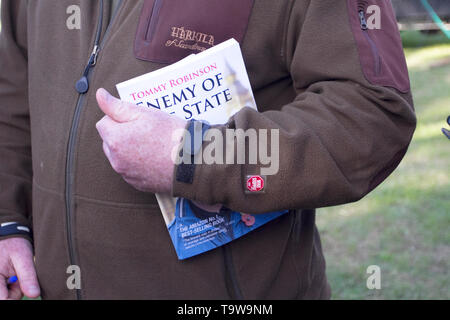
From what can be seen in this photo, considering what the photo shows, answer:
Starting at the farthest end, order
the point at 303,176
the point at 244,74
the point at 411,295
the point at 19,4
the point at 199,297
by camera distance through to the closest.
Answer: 1. the point at 411,295
2. the point at 19,4
3. the point at 199,297
4. the point at 244,74
5. the point at 303,176

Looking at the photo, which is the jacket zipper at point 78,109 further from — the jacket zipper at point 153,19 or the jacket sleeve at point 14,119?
the jacket sleeve at point 14,119

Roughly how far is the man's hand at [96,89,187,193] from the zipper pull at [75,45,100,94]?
0.17m

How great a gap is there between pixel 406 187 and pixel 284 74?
131 inches

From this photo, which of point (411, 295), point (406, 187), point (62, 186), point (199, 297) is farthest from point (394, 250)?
point (62, 186)

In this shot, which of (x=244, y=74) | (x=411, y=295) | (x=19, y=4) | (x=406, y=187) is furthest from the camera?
(x=406, y=187)

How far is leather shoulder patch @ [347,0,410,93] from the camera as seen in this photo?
1320mm

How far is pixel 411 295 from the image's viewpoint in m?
3.15

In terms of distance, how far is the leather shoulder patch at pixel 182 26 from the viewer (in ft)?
4.71

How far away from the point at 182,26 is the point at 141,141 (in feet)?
1.18

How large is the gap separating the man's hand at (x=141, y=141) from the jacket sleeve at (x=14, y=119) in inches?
25.9

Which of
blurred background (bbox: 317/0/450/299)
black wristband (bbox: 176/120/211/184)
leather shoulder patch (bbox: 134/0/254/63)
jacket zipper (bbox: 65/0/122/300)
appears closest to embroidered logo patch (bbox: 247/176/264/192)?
black wristband (bbox: 176/120/211/184)

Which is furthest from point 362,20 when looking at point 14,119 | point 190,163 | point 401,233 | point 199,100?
point 401,233

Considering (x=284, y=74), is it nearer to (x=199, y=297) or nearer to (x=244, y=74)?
(x=244, y=74)

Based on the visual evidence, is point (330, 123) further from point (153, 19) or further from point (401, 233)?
point (401, 233)
